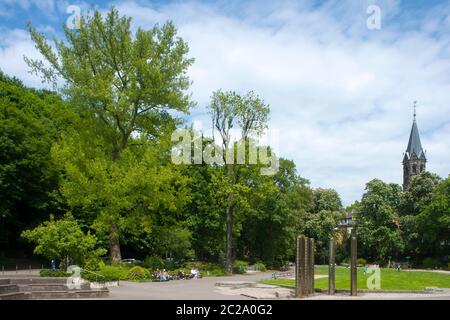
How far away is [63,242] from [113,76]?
14.9 meters

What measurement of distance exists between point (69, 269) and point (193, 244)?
28.4 meters

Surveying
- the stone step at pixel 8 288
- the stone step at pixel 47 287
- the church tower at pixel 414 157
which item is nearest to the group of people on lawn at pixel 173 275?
the stone step at pixel 47 287

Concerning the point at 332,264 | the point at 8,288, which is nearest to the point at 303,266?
the point at 332,264

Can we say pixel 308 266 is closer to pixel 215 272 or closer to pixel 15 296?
pixel 15 296

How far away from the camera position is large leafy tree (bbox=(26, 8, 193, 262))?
39094mm

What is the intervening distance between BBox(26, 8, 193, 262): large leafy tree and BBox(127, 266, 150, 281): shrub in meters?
3.68

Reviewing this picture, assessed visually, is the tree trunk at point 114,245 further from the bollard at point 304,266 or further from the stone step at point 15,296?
the bollard at point 304,266

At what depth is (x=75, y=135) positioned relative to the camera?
134ft

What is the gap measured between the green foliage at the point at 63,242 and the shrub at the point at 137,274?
499 centimetres

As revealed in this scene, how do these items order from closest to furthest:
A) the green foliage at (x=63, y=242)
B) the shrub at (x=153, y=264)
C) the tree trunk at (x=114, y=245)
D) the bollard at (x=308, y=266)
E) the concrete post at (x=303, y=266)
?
the concrete post at (x=303, y=266) < the bollard at (x=308, y=266) < the green foliage at (x=63, y=242) < the tree trunk at (x=114, y=245) < the shrub at (x=153, y=264)

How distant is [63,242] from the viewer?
3083cm

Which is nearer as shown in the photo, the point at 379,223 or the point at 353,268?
the point at 353,268

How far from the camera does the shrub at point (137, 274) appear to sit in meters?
36.5
